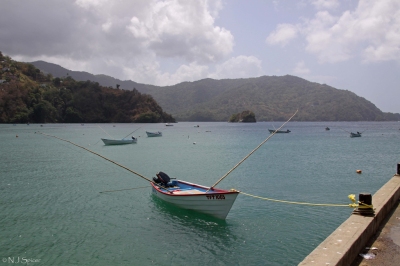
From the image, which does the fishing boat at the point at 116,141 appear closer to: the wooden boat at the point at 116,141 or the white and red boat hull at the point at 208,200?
the wooden boat at the point at 116,141

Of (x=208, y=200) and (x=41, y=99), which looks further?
(x=41, y=99)

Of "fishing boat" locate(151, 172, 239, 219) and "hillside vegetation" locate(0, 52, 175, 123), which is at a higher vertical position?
"hillside vegetation" locate(0, 52, 175, 123)

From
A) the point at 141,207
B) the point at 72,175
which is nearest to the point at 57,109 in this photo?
the point at 72,175

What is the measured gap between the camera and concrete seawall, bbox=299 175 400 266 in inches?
248

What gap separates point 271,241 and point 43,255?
7.85 meters

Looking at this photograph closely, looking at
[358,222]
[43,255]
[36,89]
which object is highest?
[36,89]

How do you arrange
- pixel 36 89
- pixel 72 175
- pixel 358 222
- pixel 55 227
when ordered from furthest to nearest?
pixel 36 89 < pixel 72 175 < pixel 55 227 < pixel 358 222

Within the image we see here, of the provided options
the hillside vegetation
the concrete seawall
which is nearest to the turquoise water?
the concrete seawall

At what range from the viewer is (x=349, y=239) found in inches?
284

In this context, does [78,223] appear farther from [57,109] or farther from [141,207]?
[57,109]

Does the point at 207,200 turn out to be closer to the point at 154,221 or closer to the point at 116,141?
the point at 154,221

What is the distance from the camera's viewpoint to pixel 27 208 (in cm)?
1644

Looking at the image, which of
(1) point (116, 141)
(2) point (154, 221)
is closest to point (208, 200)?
(2) point (154, 221)

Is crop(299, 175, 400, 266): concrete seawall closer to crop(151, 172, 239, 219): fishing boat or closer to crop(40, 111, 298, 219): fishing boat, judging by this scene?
crop(40, 111, 298, 219): fishing boat
